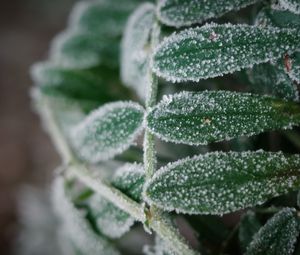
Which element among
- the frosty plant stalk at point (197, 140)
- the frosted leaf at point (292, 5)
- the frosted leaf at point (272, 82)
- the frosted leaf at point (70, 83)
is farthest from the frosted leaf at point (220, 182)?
A: the frosted leaf at point (70, 83)

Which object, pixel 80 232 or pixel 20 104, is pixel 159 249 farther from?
pixel 20 104

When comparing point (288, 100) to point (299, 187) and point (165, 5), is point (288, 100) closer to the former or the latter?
point (299, 187)

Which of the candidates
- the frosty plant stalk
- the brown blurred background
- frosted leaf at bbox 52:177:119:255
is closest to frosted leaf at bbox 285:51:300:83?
the frosty plant stalk

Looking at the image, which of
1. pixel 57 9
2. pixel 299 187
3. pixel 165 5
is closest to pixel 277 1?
pixel 165 5

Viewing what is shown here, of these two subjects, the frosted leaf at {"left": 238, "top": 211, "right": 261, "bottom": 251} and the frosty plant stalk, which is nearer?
the frosty plant stalk

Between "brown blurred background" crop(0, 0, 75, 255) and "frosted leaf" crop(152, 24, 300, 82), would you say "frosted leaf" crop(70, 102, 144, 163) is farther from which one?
"brown blurred background" crop(0, 0, 75, 255)

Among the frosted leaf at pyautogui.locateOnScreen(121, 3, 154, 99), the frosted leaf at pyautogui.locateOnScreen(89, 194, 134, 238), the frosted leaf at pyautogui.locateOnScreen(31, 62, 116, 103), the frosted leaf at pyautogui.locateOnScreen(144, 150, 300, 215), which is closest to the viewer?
the frosted leaf at pyautogui.locateOnScreen(144, 150, 300, 215)

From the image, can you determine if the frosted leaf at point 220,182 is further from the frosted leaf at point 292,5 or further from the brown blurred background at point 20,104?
the brown blurred background at point 20,104

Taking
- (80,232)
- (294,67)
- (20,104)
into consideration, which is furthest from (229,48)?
(20,104)
